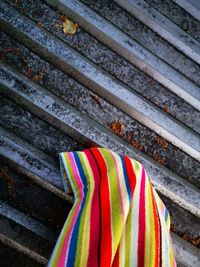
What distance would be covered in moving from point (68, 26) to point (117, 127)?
0.78m

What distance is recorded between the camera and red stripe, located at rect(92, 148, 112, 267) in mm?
1382

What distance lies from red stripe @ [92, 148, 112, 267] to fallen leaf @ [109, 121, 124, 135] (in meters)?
0.29

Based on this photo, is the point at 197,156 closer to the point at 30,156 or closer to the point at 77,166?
the point at 77,166

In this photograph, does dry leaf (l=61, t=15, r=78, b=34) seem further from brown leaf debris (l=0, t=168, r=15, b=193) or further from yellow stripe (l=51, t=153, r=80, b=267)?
brown leaf debris (l=0, t=168, r=15, b=193)

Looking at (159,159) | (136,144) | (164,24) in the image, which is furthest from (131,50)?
(159,159)

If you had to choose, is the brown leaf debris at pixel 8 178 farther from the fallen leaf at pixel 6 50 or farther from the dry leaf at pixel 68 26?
the dry leaf at pixel 68 26

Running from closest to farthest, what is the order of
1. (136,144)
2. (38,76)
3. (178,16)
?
1. (38,76)
2. (136,144)
3. (178,16)

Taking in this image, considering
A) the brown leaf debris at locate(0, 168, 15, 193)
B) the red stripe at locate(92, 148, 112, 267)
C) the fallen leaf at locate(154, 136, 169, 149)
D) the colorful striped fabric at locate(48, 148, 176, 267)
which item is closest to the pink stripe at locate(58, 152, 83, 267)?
the colorful striped fabric at locate(48, 148, 176, 267)

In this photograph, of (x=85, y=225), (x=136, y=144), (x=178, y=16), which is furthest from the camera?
(x=178, y=16)

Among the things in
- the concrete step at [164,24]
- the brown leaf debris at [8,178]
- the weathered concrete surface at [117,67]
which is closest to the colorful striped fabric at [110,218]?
the brown leaf debris at [8,178]

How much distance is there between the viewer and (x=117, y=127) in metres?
2.03

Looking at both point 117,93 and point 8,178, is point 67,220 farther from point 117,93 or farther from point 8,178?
point 117,93

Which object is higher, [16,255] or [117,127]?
[117,127]

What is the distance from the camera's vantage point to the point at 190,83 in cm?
220
